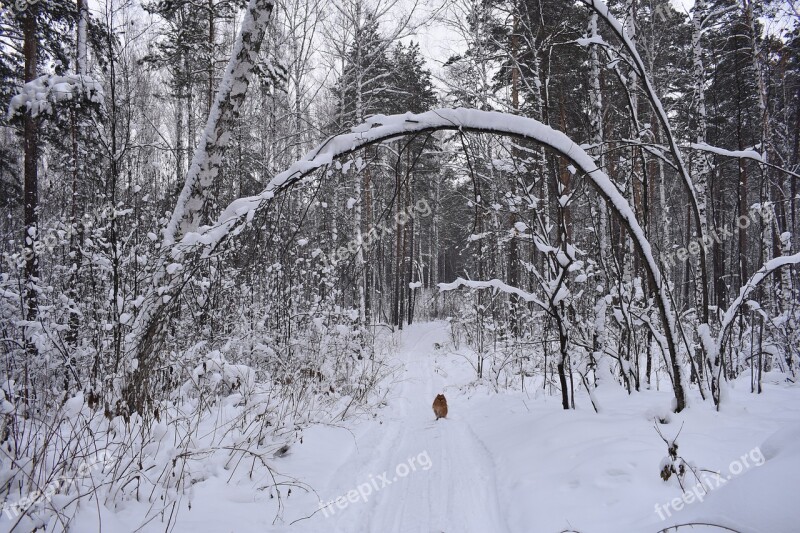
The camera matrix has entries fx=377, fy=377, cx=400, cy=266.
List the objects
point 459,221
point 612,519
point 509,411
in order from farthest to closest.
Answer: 1. point 459,221
2. point 509,411
3. point 612,519

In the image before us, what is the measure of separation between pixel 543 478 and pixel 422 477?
3.34 feet

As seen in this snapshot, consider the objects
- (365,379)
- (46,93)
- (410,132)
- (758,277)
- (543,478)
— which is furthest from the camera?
(365,379)

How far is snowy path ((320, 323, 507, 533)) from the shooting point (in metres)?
2.46

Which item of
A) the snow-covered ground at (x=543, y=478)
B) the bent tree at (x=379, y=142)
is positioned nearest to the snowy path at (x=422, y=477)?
the snow-covered ground at (x=543, y=478)

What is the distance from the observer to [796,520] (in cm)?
90

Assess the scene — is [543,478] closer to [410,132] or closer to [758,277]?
[758,277]

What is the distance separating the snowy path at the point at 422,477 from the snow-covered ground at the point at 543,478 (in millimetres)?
14

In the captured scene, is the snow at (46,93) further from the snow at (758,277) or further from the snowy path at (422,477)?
the snow at (758,277)

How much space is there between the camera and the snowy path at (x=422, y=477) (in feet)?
8.07

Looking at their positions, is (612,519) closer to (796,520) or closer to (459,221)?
(796,520)

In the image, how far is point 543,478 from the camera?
260cm

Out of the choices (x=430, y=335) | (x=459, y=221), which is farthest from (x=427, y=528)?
(x=459, y=221)

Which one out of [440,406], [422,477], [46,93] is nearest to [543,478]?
[422,477]

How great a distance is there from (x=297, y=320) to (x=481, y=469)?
4922 millimetres
